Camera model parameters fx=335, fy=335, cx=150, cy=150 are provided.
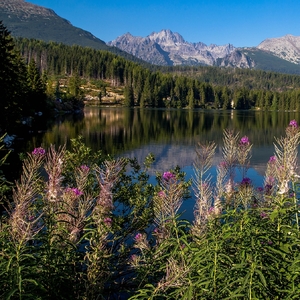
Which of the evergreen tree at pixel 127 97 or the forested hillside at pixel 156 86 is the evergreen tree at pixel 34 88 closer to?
the evergreen tree at pixel 127 97

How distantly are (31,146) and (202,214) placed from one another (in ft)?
97.1

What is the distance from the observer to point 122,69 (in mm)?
194875

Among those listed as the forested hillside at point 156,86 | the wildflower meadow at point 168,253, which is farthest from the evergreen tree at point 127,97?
the wildflower meadow at point 168,253

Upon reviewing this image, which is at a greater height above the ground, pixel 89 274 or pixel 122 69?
pixel 122 69

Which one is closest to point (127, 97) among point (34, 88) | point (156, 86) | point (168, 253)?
point (156, 86)

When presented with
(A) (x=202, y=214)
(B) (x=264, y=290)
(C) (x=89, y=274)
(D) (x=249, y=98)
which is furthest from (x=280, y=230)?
(D) (x=249, y=98)

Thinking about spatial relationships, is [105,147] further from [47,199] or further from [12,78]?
[47,199]

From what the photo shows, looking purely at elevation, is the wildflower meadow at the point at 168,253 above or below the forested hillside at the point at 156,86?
below

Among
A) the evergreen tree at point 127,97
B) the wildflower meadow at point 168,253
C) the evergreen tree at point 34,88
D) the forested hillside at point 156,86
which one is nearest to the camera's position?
the wildflower meadow at point 168,253

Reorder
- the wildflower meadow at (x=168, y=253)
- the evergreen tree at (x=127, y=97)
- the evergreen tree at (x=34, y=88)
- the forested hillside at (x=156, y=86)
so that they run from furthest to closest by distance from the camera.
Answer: the forested hillside at (x=156, y=86), the evergreen tree at (x=127, y=97), the evergreen tree at (x=34, y=88), the wildflower meadow at (x=168, y=253)

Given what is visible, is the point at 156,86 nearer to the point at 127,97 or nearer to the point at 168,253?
the point at 127,97

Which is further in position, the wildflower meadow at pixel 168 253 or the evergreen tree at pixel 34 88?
the evergreen tree at pixel 34 88

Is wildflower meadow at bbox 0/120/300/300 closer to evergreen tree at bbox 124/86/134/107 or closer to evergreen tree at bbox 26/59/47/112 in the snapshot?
evergreen tree at bbox 26/59/47/112

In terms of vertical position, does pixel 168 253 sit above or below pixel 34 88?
below
